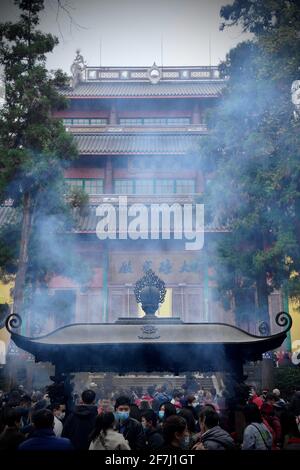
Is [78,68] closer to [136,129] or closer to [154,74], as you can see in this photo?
[154,74]

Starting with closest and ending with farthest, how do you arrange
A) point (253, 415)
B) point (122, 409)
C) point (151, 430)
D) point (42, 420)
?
1. point (42, 420)
2. point (253, 415)
3. point (151, 430)
4. point (122, 409)

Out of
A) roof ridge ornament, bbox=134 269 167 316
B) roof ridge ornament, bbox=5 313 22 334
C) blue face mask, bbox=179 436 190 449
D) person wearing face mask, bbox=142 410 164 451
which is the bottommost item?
blue face mask, bbox=179 436 190 449

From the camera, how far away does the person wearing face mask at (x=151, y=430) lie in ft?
15.8

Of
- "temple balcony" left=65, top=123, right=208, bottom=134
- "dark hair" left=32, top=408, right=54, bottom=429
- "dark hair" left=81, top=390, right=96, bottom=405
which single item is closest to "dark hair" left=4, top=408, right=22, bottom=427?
"dark hair" left=32, top=408, right=54, bottom=429

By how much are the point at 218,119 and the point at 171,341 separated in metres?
9.43

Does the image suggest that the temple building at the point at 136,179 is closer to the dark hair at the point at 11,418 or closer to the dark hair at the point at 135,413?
the dark hair at the point at 135,413

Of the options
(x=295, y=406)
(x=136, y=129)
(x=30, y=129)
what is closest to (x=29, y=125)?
(x=30, y=129)

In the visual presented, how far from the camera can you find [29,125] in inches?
512

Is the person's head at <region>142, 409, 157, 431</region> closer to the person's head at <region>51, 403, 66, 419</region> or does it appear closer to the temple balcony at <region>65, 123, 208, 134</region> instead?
the person's head at <region>51, 403, 66, 419</region>

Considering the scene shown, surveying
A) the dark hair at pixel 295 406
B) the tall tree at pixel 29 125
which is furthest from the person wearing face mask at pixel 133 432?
the tall tree at pixel 29 125

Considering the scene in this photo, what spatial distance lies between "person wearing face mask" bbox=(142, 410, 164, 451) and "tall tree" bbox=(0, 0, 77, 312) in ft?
24.7

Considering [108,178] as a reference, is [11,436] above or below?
below

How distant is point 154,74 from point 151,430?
23.5 m

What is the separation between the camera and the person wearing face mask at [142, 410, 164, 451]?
4820 mm
